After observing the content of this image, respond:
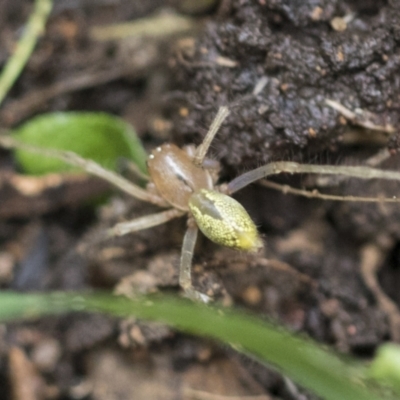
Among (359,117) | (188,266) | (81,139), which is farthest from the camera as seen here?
(81,139)

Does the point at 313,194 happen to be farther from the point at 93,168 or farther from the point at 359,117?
the point at 93,168

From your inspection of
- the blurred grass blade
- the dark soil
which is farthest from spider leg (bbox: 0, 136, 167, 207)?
the blurred grass blade

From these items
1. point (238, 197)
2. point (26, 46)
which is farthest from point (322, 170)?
point (26, 46)

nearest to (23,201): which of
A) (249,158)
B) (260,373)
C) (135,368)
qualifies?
(135,368)

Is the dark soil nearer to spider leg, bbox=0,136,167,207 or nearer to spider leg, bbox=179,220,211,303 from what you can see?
spider leg, bbox=179,220,211,303

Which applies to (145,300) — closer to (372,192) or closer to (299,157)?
(299,157)

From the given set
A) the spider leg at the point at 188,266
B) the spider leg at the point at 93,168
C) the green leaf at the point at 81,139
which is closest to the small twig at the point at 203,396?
the spider leg at the point at 188,266
